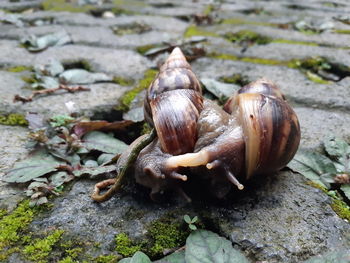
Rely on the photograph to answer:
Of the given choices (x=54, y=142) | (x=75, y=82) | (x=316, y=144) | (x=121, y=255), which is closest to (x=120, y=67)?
(x=75, y=82)

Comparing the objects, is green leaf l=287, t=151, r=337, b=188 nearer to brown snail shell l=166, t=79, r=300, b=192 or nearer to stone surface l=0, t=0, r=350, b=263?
stone surface l=0, t=0, r=350, b=263

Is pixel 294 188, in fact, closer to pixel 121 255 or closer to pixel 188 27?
pixel 121 255

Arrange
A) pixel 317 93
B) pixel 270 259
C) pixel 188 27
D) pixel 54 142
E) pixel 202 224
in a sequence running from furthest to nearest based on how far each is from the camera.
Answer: pixel 188 27, pixel 317 93, pixel 54 142, pixel 202 224, pixel 270 259

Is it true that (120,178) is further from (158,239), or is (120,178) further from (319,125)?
(319,125)

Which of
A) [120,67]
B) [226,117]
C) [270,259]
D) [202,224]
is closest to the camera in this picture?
[270,259]

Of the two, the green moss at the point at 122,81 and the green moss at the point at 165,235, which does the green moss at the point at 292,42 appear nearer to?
the green moss at the point at 122,81

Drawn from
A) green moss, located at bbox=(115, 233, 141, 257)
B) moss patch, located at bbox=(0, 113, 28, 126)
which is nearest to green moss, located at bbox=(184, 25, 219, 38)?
moss patch, located at bbox=(0, 113, 28, 126)
